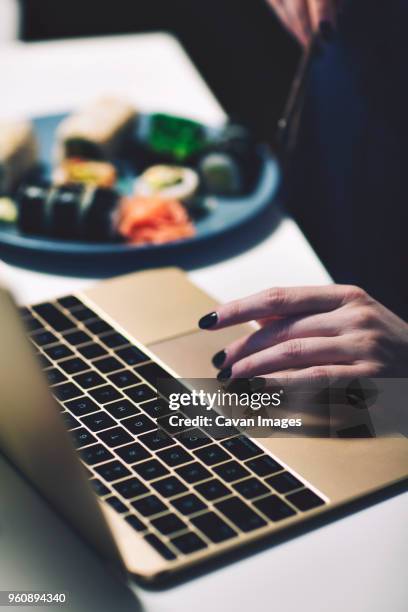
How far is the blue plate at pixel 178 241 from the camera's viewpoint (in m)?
0.90

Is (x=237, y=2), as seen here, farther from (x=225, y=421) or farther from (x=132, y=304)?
(x=225, y=421)

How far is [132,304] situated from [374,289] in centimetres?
23

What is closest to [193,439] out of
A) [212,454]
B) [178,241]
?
[212,454]

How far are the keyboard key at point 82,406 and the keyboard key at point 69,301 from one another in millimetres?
152

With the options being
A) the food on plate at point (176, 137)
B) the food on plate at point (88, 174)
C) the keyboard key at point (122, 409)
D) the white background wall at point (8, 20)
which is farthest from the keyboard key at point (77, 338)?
the white background wall at point (8, 20)

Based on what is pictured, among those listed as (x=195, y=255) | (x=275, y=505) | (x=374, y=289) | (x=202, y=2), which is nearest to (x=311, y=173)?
(x=195, y=255)

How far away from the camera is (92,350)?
729mm

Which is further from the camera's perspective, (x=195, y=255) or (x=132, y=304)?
(x=195, y=255)

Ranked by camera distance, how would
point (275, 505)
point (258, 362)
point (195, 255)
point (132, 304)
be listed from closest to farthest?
point (275, 505) → point (258, 362) → point (132, 304) → point (195, 255)

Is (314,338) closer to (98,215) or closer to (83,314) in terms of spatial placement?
(83,314)

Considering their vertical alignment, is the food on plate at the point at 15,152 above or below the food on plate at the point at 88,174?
above

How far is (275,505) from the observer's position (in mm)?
555

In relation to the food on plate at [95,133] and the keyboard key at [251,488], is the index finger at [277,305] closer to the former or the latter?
the keyboard key at [251,488]

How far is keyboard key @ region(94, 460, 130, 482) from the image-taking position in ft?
1.89
